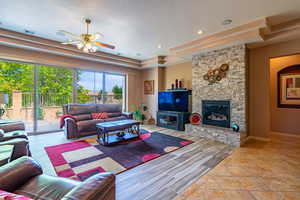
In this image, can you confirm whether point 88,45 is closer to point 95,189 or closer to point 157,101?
point 95,189

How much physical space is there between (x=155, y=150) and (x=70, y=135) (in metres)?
2.66

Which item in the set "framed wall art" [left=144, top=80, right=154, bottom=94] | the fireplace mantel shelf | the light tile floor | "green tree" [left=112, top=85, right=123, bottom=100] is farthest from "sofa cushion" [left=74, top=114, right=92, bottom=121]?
the light tile floor

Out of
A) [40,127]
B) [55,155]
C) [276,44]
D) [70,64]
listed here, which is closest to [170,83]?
[276,44]

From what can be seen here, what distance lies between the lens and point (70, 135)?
409 centimetres

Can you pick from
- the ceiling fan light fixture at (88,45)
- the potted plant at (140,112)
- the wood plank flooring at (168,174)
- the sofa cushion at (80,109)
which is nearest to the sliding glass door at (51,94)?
the sofa cushion at (80,109)

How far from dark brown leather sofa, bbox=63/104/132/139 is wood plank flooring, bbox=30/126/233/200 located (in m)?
0.73

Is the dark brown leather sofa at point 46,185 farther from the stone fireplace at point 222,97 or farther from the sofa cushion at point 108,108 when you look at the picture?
the sofa cushion at point 108,108

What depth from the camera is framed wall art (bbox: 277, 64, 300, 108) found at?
173 inches

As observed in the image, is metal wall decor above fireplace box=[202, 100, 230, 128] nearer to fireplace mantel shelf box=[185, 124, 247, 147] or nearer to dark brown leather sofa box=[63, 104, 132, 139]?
fireplace mantel shelf box=[185, 124, 247, 147]

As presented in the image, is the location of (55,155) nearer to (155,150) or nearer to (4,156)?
(4,156)

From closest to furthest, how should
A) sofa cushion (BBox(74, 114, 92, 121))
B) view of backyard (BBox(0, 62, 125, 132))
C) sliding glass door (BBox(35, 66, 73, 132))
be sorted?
view of backyard (BBox(0, 62, 125, 132)), sofa cushion (BBox(74, 114, 92, 121)), sliding glass door (BBox(35, 66, 73, 132))

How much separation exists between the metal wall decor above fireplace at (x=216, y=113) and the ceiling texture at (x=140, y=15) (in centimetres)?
209

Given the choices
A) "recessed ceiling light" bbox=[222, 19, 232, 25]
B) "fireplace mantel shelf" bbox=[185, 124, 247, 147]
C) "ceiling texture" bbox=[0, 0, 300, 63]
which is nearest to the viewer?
"ceiling texture" bbox=[0, 0, 300, 63]

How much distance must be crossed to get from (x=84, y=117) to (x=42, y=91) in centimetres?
177
